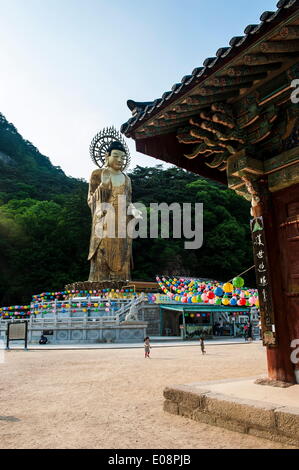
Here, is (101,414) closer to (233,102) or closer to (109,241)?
(233,102)

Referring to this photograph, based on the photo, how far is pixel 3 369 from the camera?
8430 mm

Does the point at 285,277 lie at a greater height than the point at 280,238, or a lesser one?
lesser

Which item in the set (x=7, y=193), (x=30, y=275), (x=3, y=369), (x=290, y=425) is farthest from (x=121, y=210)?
(x=7, y=193)

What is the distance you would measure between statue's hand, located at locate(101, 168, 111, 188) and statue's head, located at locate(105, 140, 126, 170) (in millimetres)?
519

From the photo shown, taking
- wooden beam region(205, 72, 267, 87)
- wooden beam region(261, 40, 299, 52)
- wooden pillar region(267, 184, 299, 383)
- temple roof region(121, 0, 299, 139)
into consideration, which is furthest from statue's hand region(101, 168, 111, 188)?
wooden beam region(261, 40, 299, 52)

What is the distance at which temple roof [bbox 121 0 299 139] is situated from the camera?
10.3 feet

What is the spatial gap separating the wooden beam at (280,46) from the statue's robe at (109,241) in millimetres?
19439

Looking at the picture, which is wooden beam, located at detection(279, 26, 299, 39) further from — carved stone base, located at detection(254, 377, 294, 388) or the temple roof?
carved stone base, located at detection(254, 377, 294, 388)

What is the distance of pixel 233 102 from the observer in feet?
14.9

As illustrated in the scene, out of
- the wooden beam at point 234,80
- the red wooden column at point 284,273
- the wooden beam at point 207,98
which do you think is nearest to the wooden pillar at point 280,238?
A: the red wooden column at point 284,273

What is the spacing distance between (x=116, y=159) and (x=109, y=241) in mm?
5464

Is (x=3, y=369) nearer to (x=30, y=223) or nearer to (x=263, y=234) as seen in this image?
(x=263, y=234)

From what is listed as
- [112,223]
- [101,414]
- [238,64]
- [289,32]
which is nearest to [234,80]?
[238,64]
